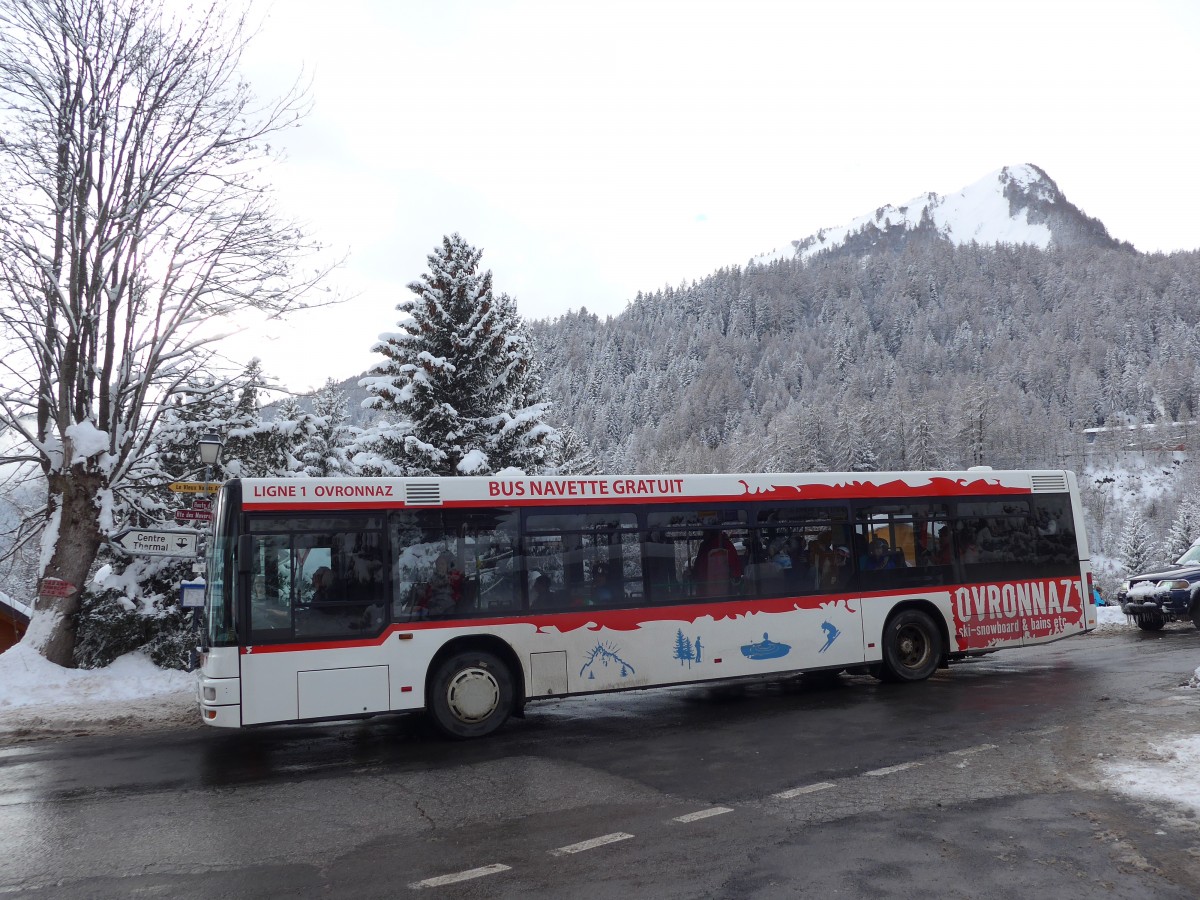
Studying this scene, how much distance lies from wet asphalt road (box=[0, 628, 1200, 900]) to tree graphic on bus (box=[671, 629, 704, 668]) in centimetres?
70

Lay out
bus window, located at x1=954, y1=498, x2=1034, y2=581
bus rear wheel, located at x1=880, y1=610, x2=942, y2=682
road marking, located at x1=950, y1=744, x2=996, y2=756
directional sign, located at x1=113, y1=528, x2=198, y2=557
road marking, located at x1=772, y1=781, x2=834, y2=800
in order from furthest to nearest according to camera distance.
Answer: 1. directional sign, located at x1=113, y1=528, x2=198, y2=557
2. bus window, located at x1=954, y1=498, x2=1034, y2=581
3. bus rear wheel, located at x1=880, y1=610, x2=942, y2=682
4. road marking, located at x1=950, y1=744, x2=996, y2=756
5. road marking, located at x1=772, y1=781, x2=834, y2=800

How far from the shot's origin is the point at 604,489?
10.8m

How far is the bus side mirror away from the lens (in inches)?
358

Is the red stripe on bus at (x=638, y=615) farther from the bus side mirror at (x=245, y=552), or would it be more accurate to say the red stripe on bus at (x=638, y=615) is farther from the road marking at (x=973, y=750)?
the road marking at (x=973, y=750)

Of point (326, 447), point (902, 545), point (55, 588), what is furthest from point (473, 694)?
point (326, 447)

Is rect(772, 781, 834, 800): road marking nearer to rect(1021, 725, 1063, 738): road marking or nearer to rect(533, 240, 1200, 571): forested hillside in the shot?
rect(1021, 725, 1063, 738): road marking

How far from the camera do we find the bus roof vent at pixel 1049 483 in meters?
13.5

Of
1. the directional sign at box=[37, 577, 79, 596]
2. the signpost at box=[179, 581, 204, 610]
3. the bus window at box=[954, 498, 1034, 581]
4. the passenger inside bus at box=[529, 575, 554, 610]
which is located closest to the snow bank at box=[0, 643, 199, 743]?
the directional sign at box=[37, 577, 79, 596]

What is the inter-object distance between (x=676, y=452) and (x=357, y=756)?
14218cm

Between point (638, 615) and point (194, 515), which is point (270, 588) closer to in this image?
point (638, 615)

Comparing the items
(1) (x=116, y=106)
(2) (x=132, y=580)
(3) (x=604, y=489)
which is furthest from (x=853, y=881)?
(1) (x=116, y=106)

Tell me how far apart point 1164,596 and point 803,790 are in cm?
1424

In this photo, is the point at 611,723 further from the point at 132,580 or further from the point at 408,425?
the point at 408,425

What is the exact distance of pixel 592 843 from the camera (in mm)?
5938
